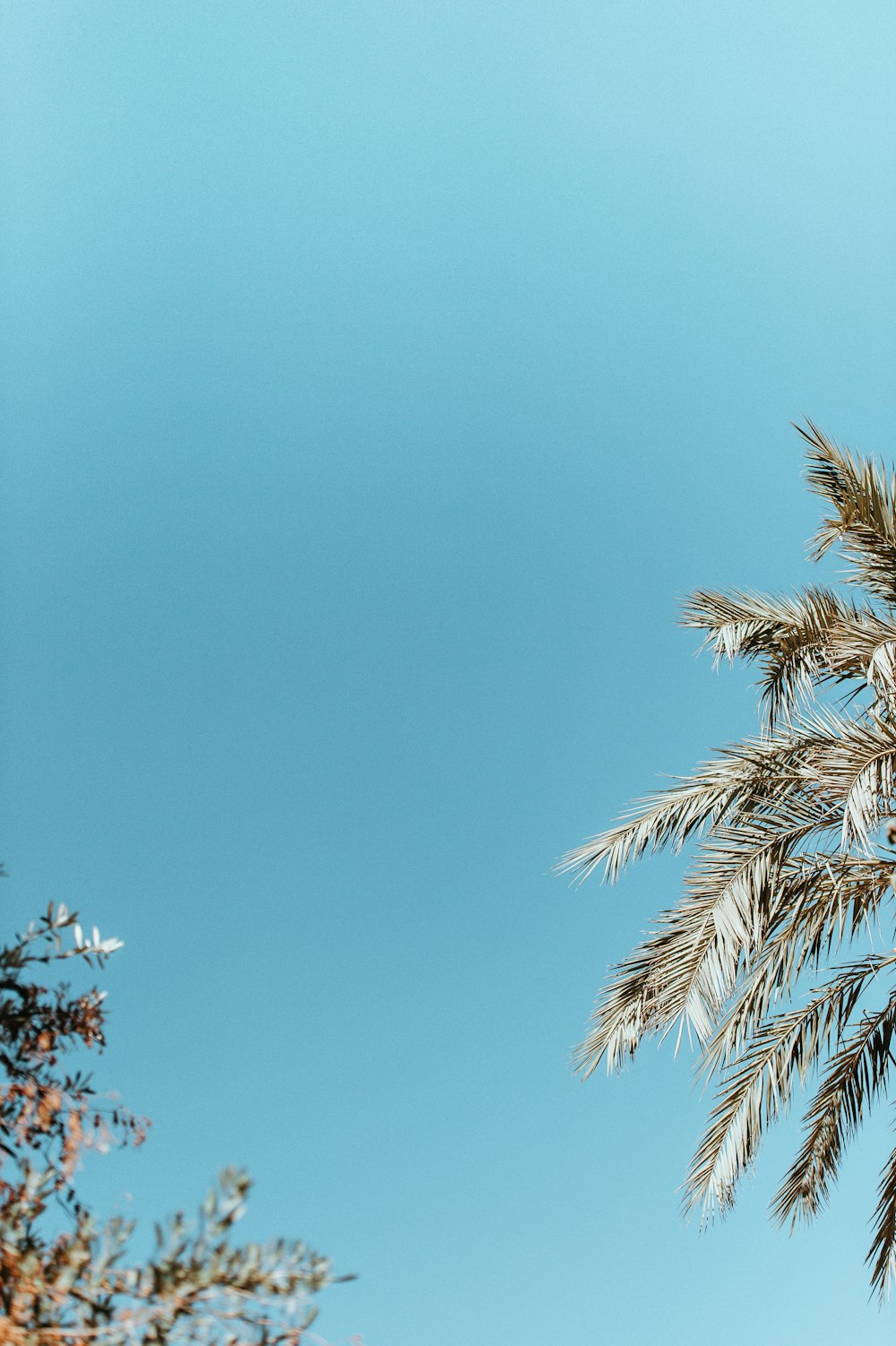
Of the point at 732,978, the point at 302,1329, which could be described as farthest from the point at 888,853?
the point at 302,1329

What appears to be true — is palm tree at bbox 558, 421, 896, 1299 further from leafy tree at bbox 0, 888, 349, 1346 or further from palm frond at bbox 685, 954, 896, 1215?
leafy tree at bbox 0, 888, 349, 1346

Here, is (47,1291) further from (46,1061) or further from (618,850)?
(618,850)

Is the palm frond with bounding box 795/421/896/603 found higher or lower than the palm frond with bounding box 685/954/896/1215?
higher

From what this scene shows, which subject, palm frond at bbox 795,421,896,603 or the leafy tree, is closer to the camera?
the leafy tree

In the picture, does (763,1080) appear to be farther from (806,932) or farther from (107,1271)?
(107,1271)

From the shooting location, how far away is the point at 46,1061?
2670 mm

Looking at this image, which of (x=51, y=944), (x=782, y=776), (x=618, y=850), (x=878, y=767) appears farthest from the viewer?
(x=618, y=850)

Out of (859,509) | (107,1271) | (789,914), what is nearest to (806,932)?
(789,914)

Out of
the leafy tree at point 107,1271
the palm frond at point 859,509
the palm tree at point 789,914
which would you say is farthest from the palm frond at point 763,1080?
the leafy tree at point 107,1271

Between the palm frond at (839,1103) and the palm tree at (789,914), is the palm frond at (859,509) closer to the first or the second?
the palm tree at (789,914)

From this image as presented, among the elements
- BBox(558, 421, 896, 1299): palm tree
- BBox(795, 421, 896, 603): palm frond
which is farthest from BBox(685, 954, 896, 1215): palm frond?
BBox(795, 421, 896, 603): palm frond

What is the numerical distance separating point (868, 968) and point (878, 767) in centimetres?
142

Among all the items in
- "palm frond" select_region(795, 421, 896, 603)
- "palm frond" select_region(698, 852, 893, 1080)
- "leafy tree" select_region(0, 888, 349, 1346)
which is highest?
"palm frond" select_region(795, 421, 896, 603)

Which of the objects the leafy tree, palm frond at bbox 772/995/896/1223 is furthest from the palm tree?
the leafy tree
